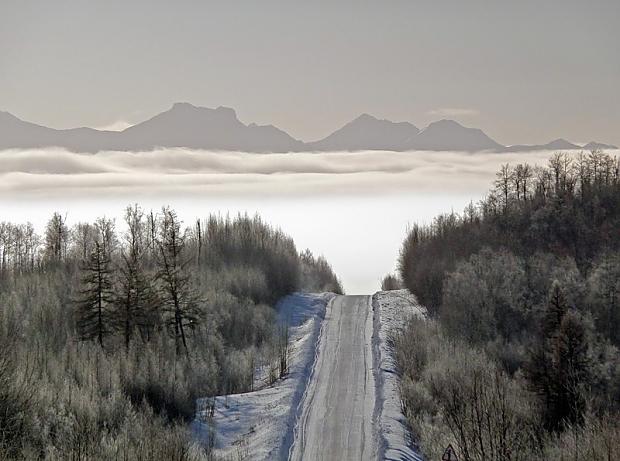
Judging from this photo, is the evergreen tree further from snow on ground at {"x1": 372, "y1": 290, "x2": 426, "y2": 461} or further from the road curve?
snow on ground at {"x1": 372, "y1": 290, "x2": 426, "y2": 461}

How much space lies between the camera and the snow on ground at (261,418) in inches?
1062

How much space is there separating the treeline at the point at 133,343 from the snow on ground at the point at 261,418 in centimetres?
143

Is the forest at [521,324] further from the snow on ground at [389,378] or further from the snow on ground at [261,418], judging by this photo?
the snow on ground at [261,418]

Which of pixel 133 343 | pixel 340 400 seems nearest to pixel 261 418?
pixel 340 400

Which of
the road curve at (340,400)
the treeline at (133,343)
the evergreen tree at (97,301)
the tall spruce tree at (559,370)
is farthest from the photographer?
the evergreen tree at (97,301)

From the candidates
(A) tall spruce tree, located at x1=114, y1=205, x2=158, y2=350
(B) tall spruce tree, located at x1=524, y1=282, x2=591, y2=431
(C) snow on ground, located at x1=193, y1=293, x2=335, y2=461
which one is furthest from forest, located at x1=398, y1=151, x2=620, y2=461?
(A) tall spruce tree, located at x1=114, y1=205, x2=158, y2=350

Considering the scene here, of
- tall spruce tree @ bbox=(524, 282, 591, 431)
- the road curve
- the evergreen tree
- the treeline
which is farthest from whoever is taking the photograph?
the evergreen tree

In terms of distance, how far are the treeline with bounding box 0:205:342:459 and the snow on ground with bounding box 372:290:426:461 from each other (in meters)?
6.72

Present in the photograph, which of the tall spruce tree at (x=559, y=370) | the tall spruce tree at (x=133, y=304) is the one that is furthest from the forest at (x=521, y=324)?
the tall spruce tree at (x=133, y=304)

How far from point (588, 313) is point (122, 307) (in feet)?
129

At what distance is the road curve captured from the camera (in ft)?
90.5

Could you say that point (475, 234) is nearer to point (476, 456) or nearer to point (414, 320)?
point (414, 320)

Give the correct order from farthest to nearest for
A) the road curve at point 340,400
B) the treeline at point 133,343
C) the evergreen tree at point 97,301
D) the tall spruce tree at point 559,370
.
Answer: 1. the evergreen tree at point 97,301
2. the tall spruce tree at point 559,370
3. the road curve at point 340,400
4. the treeline at point 133,343

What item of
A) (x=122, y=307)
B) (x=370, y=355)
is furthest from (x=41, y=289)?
(x=370, y=355)
